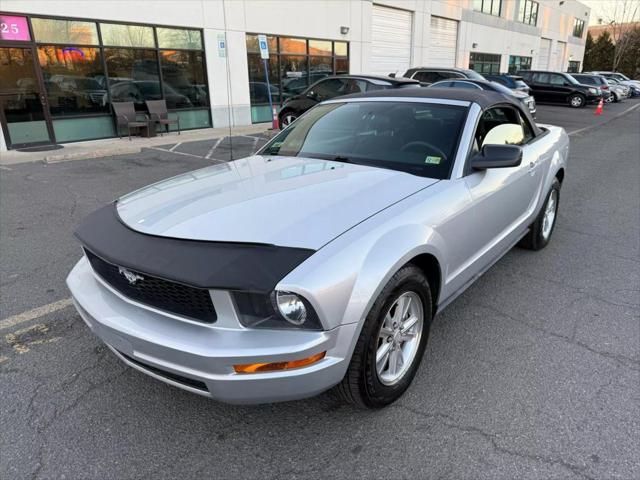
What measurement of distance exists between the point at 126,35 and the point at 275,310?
1311 centimetres

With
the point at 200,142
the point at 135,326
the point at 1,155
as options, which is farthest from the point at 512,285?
the point at 1,155

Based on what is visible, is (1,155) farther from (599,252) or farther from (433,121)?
(599,252)

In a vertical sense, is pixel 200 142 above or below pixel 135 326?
below

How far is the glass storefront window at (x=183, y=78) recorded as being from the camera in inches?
545

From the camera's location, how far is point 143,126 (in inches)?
518

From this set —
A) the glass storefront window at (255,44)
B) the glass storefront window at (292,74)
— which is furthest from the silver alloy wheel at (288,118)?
the glass storefront window at (292,74)

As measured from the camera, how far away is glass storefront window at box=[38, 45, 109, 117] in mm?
11508

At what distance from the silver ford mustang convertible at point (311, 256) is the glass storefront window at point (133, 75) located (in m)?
10.9

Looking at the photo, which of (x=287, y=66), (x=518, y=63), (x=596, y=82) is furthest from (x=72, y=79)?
(x=518, y=63)

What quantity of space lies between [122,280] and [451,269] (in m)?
1.85

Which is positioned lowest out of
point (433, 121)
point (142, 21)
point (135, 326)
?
point (135, 326)

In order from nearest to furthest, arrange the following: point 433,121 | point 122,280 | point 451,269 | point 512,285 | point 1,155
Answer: point 122,280 < point 451,269 < point 433,121 < point 512,285 < point 1,155

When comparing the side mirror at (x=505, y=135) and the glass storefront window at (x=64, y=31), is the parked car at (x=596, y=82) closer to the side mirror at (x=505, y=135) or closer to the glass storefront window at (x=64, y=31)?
the glass storefront window at (x=64, y=31)

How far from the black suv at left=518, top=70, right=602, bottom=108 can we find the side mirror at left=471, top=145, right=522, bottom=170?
25.7m
